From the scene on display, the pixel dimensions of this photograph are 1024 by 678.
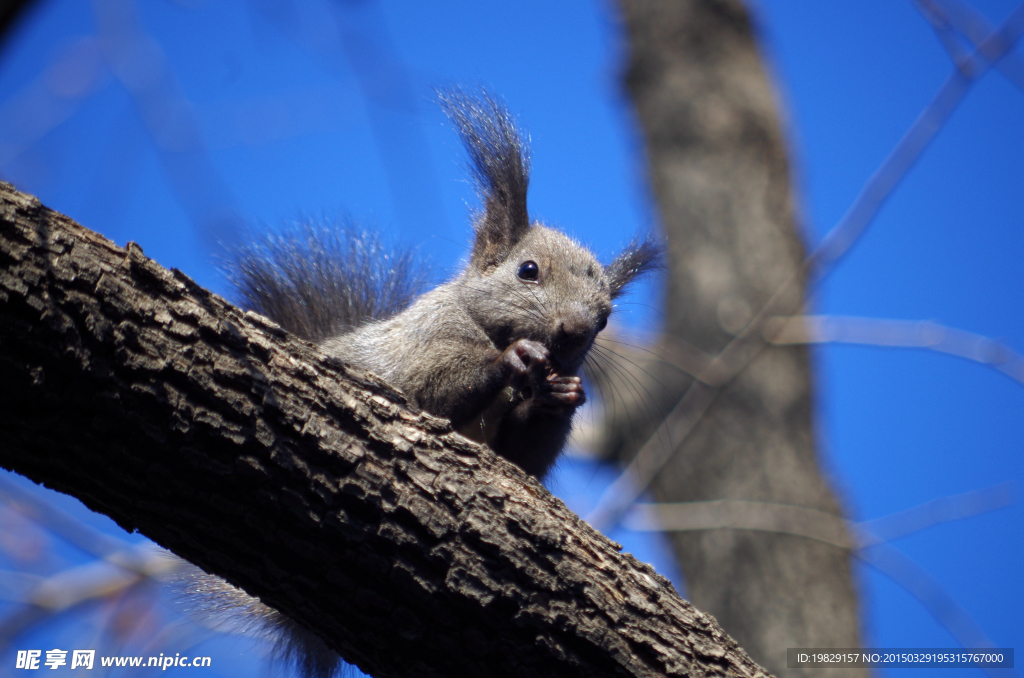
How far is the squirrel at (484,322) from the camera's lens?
293cm

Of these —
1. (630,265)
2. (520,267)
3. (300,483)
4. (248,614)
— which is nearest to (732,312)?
(630,265)

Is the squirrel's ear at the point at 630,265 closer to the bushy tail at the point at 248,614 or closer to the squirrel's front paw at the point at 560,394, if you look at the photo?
the squirrel's front paw at the point at 560,394

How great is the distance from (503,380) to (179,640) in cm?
304

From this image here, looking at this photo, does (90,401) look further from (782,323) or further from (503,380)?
(782,323)

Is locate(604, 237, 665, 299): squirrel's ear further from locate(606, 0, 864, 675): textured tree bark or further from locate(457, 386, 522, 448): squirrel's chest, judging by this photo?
locate(606, 0, 864, 675): textured tree bark

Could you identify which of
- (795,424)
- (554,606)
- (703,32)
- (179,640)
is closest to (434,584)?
(554,606)

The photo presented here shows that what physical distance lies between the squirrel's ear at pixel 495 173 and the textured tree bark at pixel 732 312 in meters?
2.01

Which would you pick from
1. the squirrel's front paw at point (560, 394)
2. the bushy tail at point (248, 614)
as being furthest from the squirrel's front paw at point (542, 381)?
the bushy tail at point (248, 614)

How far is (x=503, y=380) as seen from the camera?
2863 mm

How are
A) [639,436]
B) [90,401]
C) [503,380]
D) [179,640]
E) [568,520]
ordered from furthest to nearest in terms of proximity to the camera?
[639,436], [179,640], [503,380], [568,520], [90,401]

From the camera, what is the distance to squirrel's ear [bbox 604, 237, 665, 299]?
3.68m

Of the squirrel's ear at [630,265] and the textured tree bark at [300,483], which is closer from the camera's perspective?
the textured tree bark at [300,483]

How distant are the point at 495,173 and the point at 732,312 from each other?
Answer: 2992 millimetres

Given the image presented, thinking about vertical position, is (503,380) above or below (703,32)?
below
